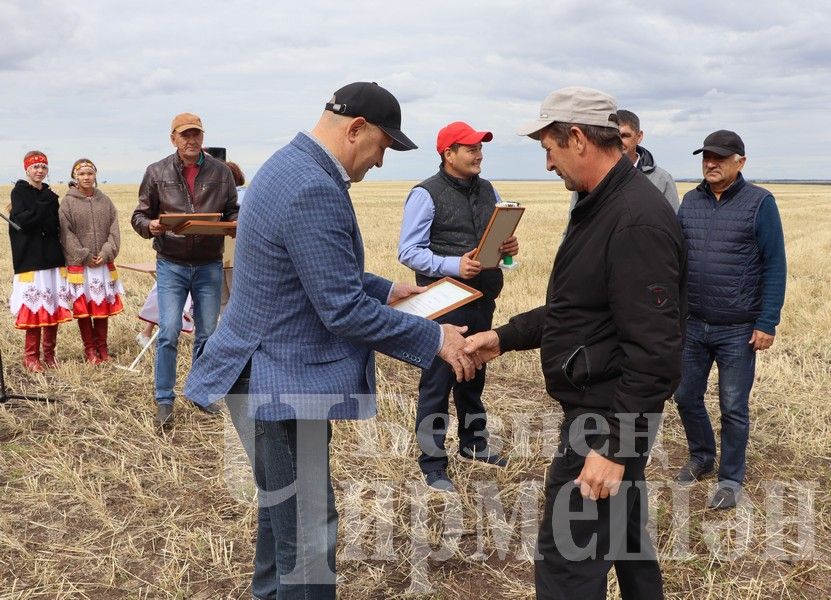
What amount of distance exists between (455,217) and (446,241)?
17 centimetres

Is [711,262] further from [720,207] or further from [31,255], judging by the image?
[31,255]

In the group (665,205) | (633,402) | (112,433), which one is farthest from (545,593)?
(112,433)

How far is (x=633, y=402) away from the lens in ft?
7.80

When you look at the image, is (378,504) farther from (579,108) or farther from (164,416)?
(579,108)

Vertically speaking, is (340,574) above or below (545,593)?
below

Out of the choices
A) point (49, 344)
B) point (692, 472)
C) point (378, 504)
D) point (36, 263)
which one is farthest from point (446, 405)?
point (36, 263)

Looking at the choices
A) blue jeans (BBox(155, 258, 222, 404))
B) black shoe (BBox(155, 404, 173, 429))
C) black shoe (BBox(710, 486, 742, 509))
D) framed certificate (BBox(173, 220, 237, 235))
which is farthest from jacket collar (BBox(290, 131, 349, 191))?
black shoe (BBox(155, 404, 173, 429))

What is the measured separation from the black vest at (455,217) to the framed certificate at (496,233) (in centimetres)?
18

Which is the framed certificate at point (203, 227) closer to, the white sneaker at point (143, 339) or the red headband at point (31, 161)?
the white sneaker at point (143, 339)

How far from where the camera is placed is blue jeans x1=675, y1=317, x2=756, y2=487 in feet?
14.7

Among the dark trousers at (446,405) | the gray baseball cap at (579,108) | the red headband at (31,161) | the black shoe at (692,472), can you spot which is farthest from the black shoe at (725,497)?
the red headband at (31,161)

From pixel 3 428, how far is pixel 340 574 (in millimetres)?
3370

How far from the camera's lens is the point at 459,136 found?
4719 mm

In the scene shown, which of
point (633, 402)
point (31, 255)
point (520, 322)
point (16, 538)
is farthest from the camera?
point (31, 255)
